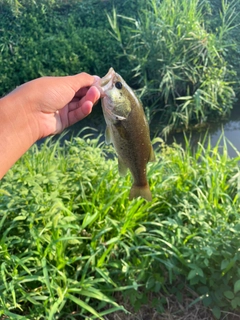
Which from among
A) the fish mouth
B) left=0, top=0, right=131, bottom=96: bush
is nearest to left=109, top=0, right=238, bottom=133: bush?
left=0, top=0, right=131, bottom=96: bush

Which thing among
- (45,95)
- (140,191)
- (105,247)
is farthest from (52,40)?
(140,191)

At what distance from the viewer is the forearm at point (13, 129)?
179 cm

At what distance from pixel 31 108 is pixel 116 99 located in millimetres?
473

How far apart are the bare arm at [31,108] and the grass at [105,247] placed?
1.92 feet

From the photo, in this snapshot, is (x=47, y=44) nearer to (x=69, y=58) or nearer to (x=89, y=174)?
(x=69, y=58)

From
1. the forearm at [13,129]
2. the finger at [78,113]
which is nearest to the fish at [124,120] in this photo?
the finger at [78,113]

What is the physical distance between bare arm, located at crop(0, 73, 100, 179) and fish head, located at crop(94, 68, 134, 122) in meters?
0.11

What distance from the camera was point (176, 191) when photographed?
2938mm

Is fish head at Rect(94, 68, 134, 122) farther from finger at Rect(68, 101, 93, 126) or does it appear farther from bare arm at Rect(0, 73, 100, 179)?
finger at Rect(68, 101, 93, 126)

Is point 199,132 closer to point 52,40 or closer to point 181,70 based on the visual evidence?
point 181,70

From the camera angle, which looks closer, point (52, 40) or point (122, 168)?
point (122, 168)

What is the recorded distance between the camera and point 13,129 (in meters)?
1.84

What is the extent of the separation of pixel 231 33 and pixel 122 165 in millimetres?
4404

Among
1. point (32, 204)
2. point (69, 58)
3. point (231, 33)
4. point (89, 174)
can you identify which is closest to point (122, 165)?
point (32, 204)
